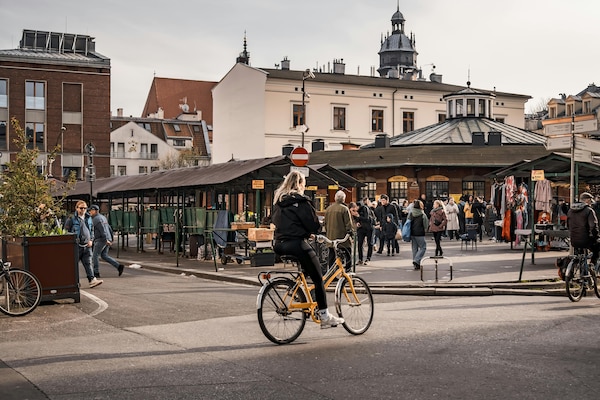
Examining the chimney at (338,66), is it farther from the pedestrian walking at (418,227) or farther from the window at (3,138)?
the pedestrian walking at (418,227)

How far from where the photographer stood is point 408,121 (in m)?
78.1

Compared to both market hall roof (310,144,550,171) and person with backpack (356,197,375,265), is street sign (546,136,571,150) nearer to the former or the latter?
person with backpack (356,197,375,265)

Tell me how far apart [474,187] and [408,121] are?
30.0 metres

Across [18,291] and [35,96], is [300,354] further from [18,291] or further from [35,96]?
[35,96]

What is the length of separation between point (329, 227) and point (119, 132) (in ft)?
287

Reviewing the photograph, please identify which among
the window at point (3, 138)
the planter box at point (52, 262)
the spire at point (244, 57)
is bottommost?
the planter box at point (52, 262)

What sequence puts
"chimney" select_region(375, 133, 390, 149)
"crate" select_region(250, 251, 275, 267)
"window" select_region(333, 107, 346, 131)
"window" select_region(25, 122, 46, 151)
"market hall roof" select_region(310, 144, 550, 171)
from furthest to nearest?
1. "window" select_region(333, 107, 346, 131)
2. "window" select_region(25, 122, 46, 151)
3. "chimney" select_region(375, 133, 390, 149)
4. "market hall roof" select_region(310, 144, 550, 171)
5. "crate" select_region(250, 251, 275, 267)

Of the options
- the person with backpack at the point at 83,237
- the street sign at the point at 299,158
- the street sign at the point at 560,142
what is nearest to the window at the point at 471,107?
the street sign at the point at 299,158

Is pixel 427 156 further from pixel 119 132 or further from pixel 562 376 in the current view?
pixel 119 132

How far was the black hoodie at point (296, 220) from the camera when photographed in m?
9.66

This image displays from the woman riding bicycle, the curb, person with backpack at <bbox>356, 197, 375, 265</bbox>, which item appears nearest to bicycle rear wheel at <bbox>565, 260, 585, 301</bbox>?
the curb

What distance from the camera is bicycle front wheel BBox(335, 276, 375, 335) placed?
1030 cm

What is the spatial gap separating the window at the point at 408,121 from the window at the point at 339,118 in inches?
240

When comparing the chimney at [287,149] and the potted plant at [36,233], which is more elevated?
Result: the chimney at [287,149]
